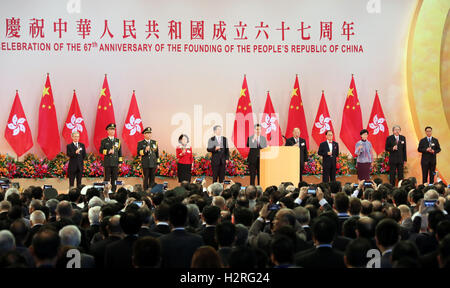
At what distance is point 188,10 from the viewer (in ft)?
41.6

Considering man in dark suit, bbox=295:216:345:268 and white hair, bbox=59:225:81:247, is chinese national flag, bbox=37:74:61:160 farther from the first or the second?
man in dark suit, bbox=295:216:345:268

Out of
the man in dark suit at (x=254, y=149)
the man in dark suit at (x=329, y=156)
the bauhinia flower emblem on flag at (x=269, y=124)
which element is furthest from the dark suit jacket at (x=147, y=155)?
the man in dark suit at (x=329, y=156)

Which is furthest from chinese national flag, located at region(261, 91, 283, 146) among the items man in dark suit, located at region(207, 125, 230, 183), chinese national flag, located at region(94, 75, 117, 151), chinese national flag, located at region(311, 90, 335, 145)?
chinese national flag, located at region(94, 75, 117, 151)

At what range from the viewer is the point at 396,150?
455 inches

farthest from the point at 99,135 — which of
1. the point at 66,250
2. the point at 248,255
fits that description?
the point at 248,255

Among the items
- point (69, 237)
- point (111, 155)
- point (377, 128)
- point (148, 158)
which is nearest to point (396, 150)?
point (377, 128)

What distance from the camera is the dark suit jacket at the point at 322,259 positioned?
355 cm

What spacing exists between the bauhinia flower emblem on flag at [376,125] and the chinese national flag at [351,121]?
0.84 ft

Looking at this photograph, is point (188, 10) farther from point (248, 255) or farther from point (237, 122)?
point (248, 255)

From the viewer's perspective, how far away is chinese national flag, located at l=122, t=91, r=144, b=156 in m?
12.4

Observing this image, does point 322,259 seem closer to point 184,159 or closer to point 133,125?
point 184,159

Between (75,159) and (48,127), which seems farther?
(48,127)

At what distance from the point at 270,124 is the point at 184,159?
2.45 meters

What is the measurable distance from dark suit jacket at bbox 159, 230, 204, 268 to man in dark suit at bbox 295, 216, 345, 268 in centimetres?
71
